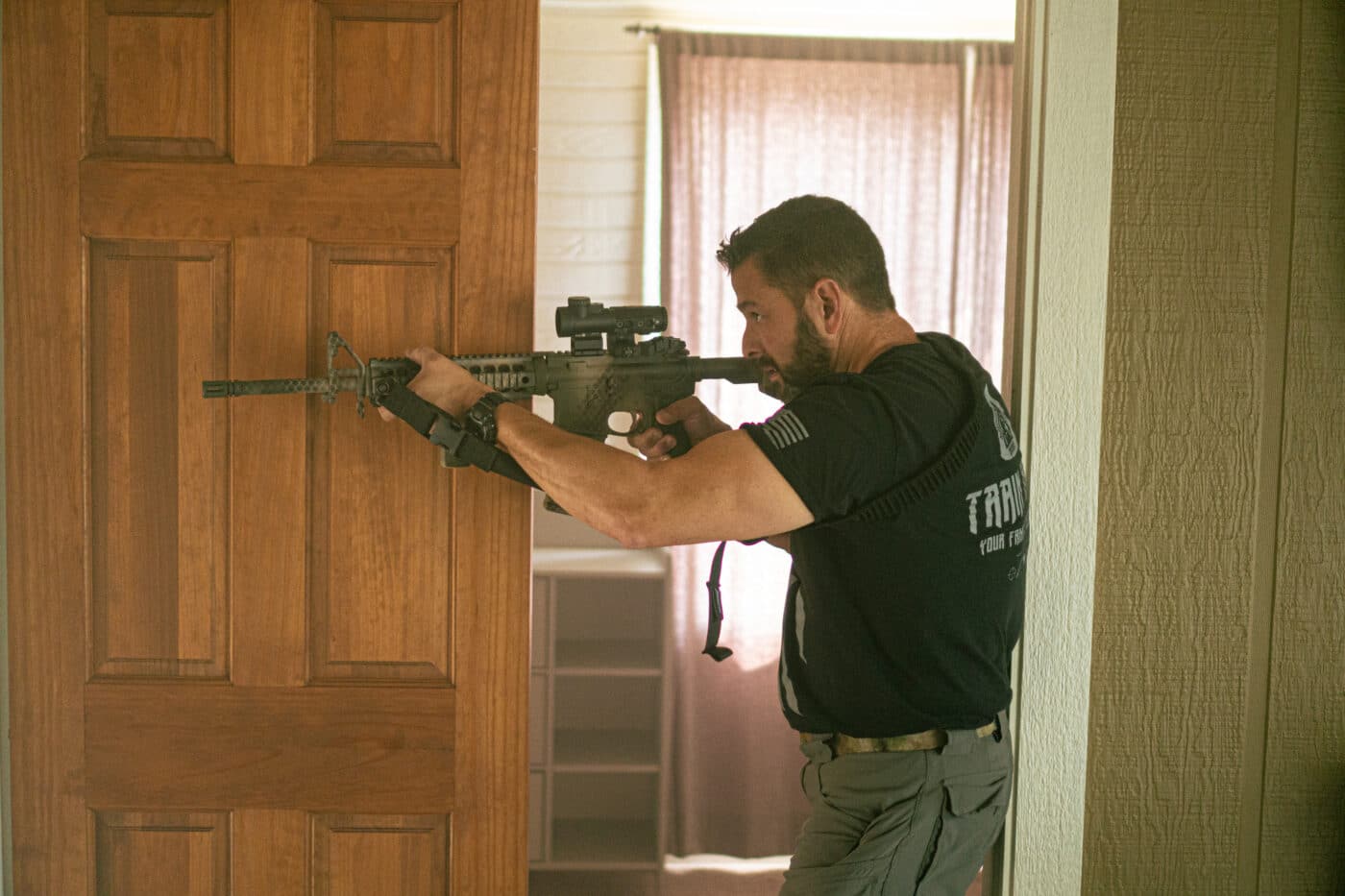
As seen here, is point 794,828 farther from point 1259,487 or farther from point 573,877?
point 1259,487

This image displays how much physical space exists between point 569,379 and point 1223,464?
1.14 metres

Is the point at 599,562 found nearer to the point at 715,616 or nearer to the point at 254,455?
the point at 715,616

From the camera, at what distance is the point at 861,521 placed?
1.57 metres

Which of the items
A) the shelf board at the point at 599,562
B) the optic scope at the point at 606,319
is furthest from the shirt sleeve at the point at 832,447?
the shelf board at the point at 599,562

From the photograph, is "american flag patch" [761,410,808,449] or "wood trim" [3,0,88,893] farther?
"wood trim" [3,0,88,893]

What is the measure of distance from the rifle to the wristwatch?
2 cm

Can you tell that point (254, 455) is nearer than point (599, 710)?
Yes

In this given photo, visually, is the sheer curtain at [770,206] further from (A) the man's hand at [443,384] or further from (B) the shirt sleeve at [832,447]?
(B) the shirt sleeve at [832,447]

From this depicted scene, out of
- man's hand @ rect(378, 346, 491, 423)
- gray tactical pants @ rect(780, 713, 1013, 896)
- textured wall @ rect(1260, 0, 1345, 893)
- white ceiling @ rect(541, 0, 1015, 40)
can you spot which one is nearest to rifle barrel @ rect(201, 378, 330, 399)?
man's hand @ rect(378, 346, 491, 423)

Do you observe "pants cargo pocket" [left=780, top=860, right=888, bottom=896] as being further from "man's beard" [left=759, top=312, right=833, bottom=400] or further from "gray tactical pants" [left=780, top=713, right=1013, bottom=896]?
"man's beard" [left=759, top=312, right=833, bottom=400]

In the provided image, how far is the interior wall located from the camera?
1.84m

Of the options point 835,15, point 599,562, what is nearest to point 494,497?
point 599,562

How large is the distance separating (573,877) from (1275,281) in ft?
9.09

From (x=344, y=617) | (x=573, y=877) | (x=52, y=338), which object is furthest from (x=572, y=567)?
(x=52, y=338)
